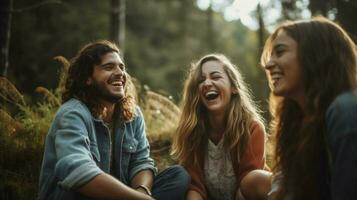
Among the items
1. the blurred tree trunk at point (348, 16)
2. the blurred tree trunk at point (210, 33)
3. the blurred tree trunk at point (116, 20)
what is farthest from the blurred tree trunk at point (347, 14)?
the blurred tree trunk at point (210, 33)

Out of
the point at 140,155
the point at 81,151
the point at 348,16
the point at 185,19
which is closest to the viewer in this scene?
the point at 81,151

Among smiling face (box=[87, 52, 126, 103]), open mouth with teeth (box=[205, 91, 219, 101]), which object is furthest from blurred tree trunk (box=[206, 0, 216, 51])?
smiling face (box=[87, 52, 126, 103])

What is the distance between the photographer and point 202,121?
394 cm

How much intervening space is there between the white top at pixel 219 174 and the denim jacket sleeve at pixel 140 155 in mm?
468

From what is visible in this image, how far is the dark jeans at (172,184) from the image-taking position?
335 cm

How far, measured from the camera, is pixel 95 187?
2855mm

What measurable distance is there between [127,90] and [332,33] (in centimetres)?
205

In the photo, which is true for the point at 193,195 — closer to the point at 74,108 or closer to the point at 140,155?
the point at 140,155

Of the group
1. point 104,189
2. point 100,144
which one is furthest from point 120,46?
point 104,189

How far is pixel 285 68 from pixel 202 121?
5.14 ft

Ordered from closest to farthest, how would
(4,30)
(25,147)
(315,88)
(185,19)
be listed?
(315,88)
(25,147)
(4,30)
(185,19)

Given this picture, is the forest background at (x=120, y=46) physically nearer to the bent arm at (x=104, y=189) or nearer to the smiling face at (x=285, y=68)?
the bent arm at (x=104, y=189)

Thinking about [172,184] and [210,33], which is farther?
[210,33]

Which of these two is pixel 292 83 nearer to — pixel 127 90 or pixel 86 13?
pixel 127 90
